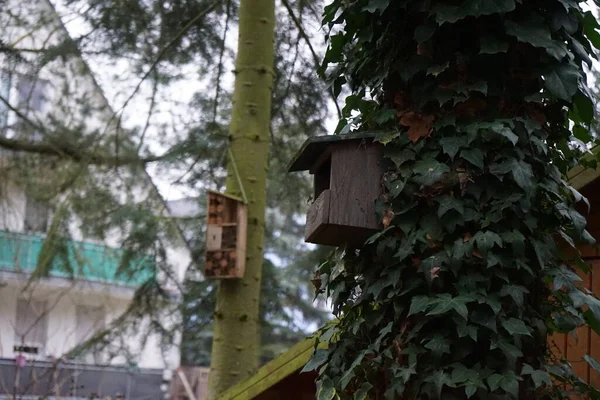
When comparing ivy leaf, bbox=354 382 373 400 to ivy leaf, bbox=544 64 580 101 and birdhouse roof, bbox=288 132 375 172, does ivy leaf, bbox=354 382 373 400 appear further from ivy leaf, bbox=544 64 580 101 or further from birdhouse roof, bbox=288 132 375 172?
ivy leaf, bbox=544 64 580 101

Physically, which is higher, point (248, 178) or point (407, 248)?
point (248, 178)

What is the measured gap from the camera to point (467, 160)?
257cm

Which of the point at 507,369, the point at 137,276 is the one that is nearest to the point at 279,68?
the point at 137,276

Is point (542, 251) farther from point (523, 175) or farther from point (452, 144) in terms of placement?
point (452, 144)

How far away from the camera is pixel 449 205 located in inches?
100

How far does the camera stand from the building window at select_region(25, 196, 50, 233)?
8.82m

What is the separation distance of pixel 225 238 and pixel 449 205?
14.1 feet

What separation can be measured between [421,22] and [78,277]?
690 centimetres

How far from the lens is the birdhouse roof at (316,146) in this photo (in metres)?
2.81

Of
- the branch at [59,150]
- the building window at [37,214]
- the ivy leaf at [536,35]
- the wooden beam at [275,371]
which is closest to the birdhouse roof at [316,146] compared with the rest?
the ivy leaf at [536,35]

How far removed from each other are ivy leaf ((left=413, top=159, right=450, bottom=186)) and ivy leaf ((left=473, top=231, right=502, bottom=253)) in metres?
0.22

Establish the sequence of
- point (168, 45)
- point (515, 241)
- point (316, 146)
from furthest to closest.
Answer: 1. point (168, 45)
2. point (316, 146)
3. point (515, 241)

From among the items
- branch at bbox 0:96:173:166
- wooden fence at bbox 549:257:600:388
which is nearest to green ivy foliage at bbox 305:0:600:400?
wooden fence at bbox 549:257:600:388

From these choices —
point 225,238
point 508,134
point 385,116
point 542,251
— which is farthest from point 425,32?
point 225,238
